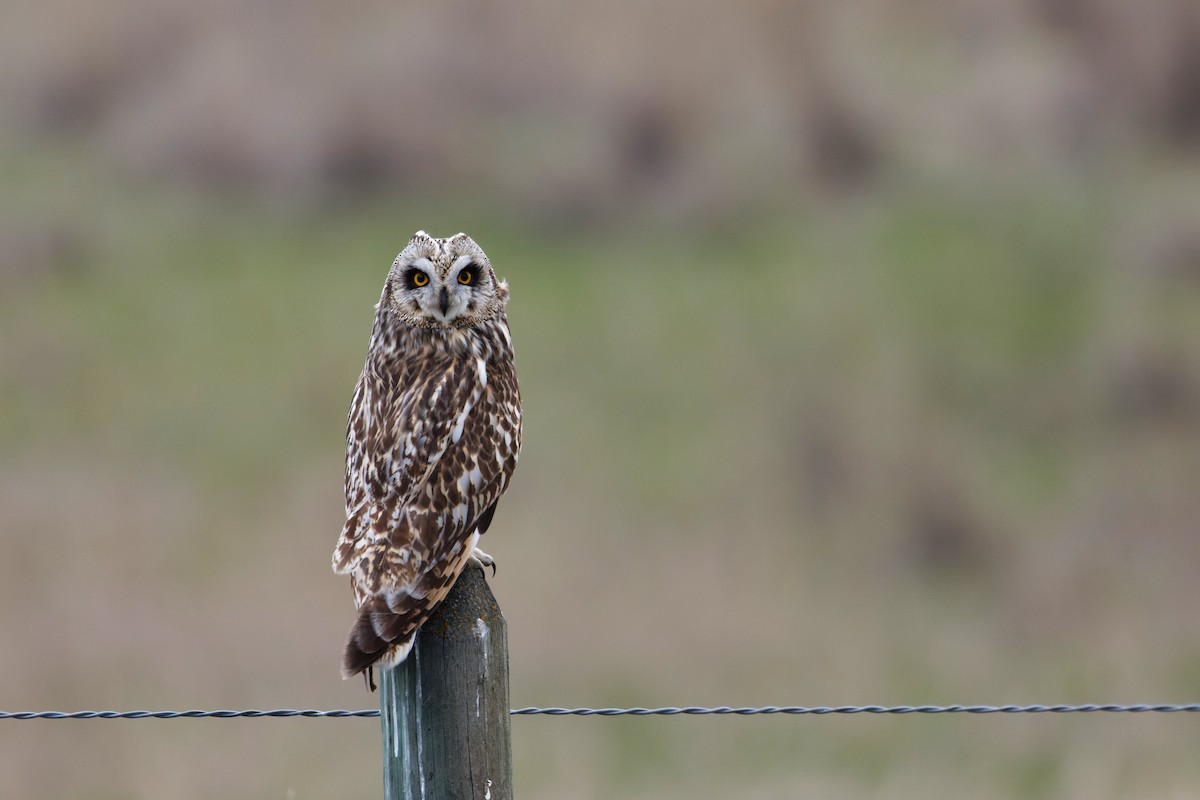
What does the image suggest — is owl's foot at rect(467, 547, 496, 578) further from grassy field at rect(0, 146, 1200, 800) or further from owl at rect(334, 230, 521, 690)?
grassy field at rect(0, 146, 1200, 800)

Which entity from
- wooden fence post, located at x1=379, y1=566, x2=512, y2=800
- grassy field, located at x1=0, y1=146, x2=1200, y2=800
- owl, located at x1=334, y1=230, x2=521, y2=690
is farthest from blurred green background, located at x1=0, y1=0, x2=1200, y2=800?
wooden fence post, located at x1=379, y1=566, x2=512, y2=800

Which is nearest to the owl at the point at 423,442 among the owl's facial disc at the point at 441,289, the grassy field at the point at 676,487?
the owl's facial disc at the point at 441,289

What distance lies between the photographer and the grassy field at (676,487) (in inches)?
491

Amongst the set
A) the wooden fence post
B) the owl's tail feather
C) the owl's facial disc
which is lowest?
the wooden fence post

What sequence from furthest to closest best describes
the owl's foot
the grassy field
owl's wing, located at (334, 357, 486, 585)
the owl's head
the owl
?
the grassy field
the owl's head
the owl's foot
owl's wing, located at (334, 357, 486, 585)
the owl

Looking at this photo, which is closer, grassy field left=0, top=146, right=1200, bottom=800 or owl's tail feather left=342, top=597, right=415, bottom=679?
owl's tail feather left=342, top=597, right=415, bottom=679

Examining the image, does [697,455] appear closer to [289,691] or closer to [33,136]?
[289,691]

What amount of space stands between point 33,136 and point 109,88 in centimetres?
130

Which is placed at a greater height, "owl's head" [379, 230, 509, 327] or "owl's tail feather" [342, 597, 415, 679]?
"owl's head" [379, 230, 509, 327]

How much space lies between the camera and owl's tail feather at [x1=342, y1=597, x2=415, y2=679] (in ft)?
10.9

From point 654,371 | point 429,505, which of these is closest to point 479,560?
point 429,505

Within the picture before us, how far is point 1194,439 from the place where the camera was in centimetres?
1912

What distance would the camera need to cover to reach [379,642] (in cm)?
333

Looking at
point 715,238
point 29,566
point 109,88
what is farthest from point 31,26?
point 29,566
